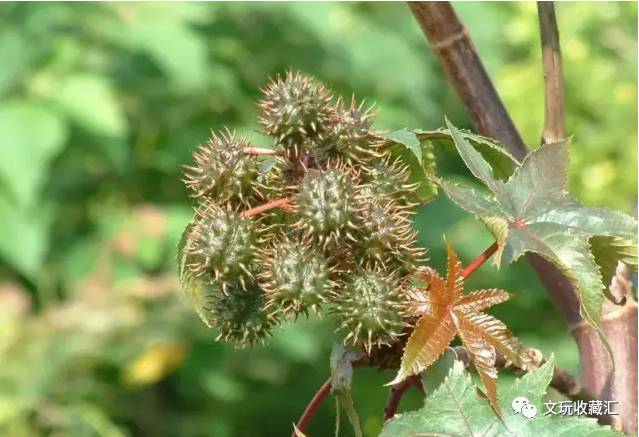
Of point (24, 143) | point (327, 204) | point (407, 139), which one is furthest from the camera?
point (24, 143)

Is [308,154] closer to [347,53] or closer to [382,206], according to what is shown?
[382,206]

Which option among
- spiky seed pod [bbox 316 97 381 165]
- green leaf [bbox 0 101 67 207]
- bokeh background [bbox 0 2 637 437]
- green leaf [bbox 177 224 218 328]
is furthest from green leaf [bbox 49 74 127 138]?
spiky seed pod [bbox 316 97 381 165]

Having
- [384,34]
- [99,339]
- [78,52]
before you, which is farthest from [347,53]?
[99,339]

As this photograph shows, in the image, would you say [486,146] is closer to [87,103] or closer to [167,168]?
[87,103]

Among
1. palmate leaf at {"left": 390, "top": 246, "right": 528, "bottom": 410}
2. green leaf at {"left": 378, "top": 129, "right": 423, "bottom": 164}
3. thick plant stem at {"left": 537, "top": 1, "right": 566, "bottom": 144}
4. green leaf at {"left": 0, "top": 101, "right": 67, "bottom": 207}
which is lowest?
palmate leaf at {"left": 390, "top": 246, "right": 528, "bottom": 410}

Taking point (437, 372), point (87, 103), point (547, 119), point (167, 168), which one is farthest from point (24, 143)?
point (437, 372)

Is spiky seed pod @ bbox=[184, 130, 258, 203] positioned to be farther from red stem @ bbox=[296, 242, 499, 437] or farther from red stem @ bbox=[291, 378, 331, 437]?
red stem @ bbox=[291, 378, 331, 437]
